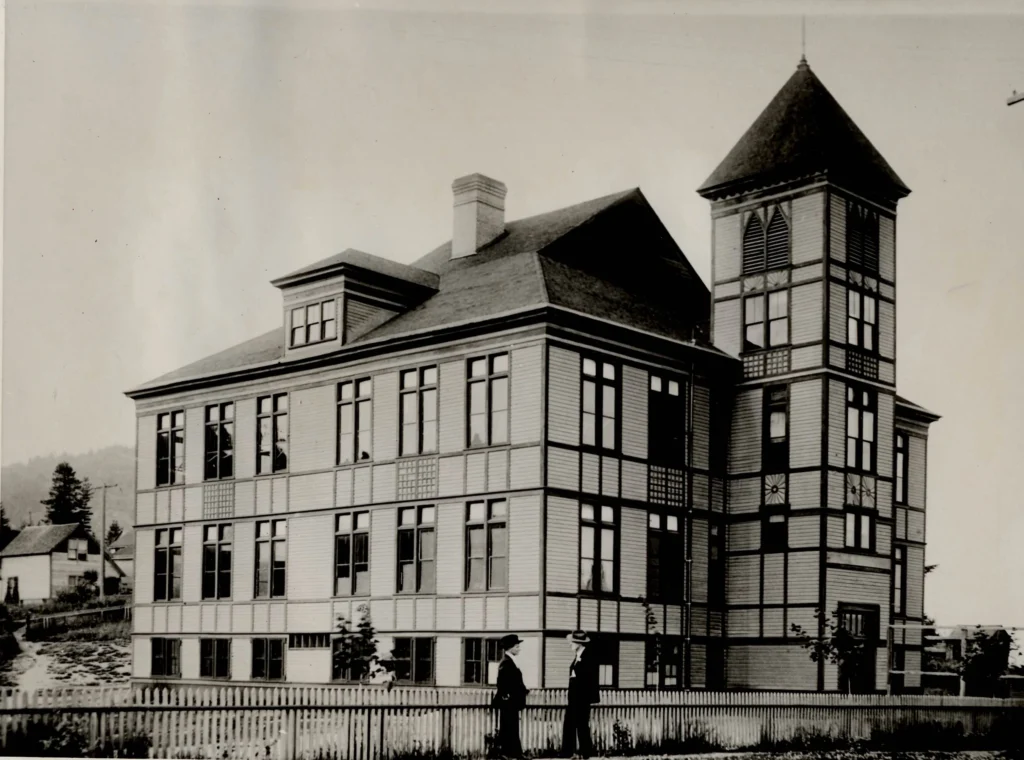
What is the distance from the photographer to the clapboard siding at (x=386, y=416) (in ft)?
122

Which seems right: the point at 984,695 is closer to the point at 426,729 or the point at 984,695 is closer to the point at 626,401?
the point at 626,401

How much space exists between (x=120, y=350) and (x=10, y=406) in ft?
8.12

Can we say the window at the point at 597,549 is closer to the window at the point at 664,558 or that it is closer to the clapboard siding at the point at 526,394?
the window at the point at 664,558

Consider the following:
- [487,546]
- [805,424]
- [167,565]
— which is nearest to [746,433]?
[805,424]

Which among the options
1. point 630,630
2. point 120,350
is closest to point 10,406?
point 120,350

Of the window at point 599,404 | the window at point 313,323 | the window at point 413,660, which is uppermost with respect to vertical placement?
the window at point 313,323

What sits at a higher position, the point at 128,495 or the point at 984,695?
the point at 128,495

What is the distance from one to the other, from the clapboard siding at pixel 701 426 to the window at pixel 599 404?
309cm

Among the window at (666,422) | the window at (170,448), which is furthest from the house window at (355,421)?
the window at (666,422)

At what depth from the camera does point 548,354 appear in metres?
34.0

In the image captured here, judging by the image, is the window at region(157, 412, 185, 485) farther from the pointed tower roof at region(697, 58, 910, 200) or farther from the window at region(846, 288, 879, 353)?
the window at region(846, 288, 879, 353)

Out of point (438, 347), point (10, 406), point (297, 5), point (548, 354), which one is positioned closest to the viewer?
point (297, 5)

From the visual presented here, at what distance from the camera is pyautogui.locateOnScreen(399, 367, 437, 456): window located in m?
36.4

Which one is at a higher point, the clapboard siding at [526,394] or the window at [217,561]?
the clapboard siding at [526,394]
